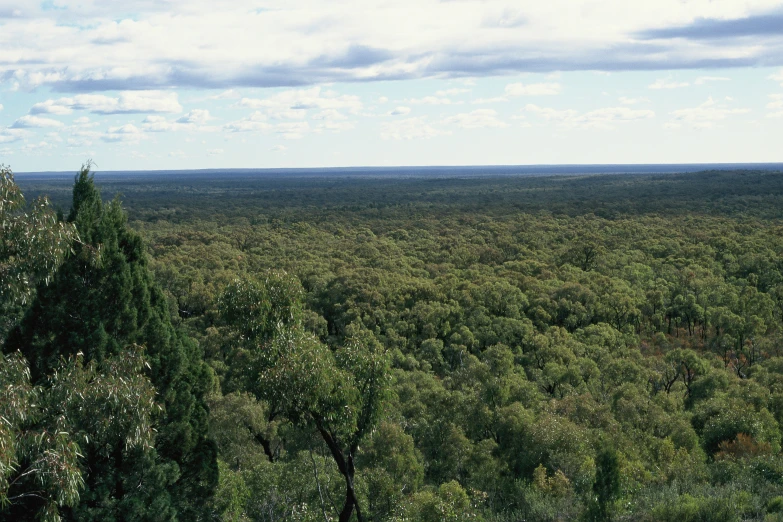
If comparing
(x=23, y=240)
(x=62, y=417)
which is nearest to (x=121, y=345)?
(x=23, y=240)

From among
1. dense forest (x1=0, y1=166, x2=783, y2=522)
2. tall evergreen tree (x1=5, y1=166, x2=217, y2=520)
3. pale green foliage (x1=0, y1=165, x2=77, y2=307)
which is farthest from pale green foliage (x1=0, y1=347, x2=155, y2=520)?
tall evergreen tree (x1=5, y1=166, x2=217, y2=520)

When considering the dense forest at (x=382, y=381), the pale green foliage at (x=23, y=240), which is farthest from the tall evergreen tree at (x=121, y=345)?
the pale green foliage at (x=23, y=240)

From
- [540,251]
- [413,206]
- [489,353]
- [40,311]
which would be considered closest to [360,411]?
[40,311]

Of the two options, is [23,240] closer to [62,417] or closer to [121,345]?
[62,417]

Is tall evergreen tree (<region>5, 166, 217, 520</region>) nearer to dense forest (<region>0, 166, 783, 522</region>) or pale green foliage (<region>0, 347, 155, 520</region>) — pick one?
dense forest (<region>0, 166, 783, 522</region>)

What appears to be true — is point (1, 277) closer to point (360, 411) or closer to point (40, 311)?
point (40, 311)

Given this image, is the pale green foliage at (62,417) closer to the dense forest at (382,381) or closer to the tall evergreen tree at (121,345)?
the dense forest at (382,381)
